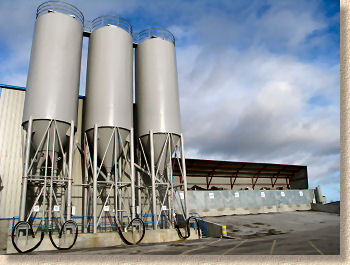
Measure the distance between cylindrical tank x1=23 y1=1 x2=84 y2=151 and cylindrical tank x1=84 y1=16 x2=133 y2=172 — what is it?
41.4 inches

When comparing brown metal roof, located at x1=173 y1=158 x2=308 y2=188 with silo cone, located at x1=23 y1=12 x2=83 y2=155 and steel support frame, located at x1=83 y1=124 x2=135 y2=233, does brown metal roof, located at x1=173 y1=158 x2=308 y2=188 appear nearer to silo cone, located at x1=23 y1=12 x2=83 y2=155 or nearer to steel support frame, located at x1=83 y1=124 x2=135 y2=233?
steel support frame, located at x1=83 y1=124 x2=135 y2=233

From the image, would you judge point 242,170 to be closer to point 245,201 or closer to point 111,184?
point 245,201

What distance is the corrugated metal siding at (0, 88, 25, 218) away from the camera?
17281 millimetres

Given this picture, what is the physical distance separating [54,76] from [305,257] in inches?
635

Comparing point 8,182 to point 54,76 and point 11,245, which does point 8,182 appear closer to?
point 11,245

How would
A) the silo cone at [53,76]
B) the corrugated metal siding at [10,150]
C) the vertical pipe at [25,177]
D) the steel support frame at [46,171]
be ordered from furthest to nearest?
the corrugated metal siding at [10,150] → the silo cone at [53,76] → the steel support frame at [46,171] → the vertical pipe at [25,177]

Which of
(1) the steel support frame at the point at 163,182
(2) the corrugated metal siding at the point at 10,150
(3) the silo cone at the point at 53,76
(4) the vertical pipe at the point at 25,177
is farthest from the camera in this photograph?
(1) the steel support frame at the point at 163,182

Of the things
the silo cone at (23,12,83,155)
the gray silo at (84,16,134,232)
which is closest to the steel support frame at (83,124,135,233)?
the gray silo at (84,16,134,232)

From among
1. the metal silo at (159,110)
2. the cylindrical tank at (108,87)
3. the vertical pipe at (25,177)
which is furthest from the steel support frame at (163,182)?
the vertical pipe at (25,177)

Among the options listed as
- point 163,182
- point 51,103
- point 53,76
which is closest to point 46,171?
point 51,103

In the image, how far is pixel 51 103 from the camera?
55.3ft

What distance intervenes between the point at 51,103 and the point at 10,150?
14.6 feet

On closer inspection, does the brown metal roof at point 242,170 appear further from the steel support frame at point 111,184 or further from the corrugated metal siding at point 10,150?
the corrugated metal siding at point 10,150

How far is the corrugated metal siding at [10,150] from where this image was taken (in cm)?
1728
